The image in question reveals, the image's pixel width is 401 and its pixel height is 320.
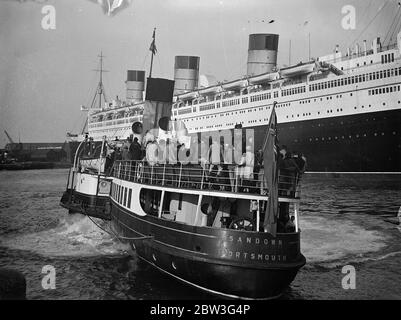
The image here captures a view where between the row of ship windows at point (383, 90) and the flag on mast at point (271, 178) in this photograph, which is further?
the row of ship windows at point (383, 90)

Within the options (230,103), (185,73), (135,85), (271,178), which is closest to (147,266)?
(271,178)

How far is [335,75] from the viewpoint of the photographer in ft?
148

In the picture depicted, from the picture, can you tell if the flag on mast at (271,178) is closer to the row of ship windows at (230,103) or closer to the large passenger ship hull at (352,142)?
the large passenger ship hull at (352,142)

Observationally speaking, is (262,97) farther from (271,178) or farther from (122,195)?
(271,178)

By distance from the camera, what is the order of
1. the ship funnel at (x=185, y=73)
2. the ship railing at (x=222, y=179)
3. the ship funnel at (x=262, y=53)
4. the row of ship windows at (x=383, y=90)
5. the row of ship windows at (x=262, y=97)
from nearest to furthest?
the ship railing at (x=222, y=179) < the row of ship windows at (x=383, y=90) < the row of ship windows at (x=262, y=97) < the ship funnel at (x=262, y=53) < the ship funnel at (x=185, y=73)

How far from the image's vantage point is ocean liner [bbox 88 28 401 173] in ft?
129

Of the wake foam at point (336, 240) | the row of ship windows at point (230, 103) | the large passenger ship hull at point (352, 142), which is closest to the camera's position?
the wake foam at point (336, 240)

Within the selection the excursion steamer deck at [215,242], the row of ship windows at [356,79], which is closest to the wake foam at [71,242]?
the excursion steamer deck at [215,242]

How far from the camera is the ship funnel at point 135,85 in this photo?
282 feet

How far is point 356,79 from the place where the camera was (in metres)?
41.4

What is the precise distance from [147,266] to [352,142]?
32.6m

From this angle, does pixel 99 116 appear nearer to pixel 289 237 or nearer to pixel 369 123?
pixel 369 123

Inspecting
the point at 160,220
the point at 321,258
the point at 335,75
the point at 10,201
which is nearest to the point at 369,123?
the point at 335,75
